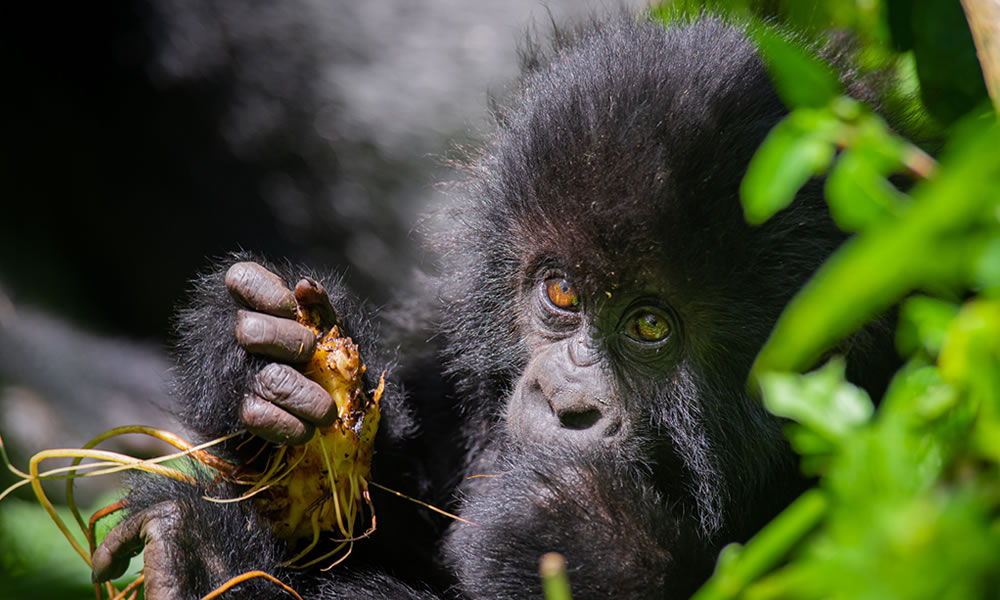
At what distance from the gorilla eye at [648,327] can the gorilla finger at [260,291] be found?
2.90 feet

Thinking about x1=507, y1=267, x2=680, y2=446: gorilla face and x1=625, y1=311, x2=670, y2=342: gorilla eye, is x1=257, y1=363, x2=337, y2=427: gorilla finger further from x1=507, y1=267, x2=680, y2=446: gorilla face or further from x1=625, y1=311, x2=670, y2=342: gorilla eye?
x1=625, y1=311, x2=670, y2=342: gorilla eye

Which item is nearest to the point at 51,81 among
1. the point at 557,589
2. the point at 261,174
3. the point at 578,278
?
the point at 261,174

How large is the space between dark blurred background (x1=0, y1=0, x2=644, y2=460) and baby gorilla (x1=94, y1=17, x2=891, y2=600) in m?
2.48

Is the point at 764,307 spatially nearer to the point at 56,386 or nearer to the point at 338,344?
the point at 338,344

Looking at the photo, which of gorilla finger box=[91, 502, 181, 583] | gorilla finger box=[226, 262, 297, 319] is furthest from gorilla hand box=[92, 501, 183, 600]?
gorilla finger box=[226, 262, 297, 319]

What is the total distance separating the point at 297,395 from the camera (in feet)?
6.91

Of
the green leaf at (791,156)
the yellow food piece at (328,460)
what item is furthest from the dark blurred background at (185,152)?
the green leaf at (791,156)

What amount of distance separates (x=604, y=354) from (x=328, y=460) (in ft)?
2.52

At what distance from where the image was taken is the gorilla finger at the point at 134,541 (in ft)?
7.07

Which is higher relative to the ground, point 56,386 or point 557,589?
point 56,386

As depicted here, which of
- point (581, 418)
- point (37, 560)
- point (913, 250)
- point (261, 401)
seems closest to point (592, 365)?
point (581, 418)

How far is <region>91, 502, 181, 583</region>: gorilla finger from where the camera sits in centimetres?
215

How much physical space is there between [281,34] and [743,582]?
4821mm

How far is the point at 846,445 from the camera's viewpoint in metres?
0.95
